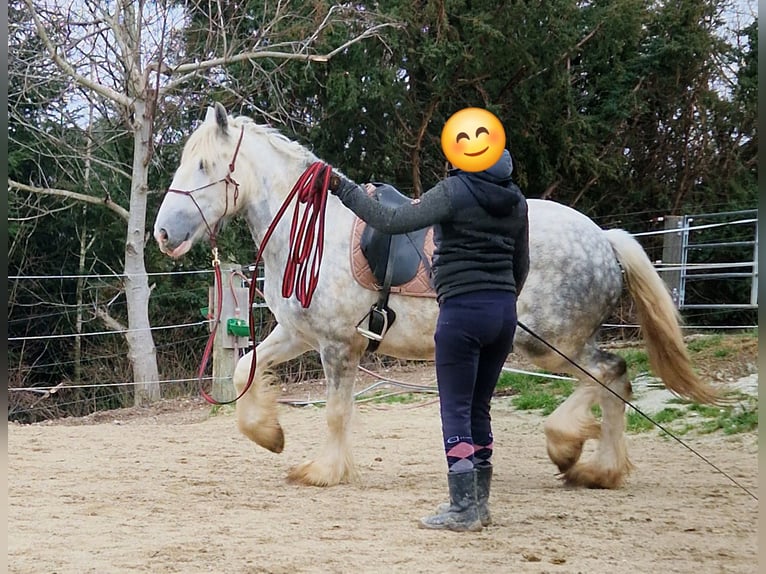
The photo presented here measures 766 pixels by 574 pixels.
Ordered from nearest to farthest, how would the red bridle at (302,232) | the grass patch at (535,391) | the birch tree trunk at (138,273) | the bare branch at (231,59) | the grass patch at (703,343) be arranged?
the red bridle at (302,232) < the grass patch at (535,391) < the grass patch at (703,343) < the bare branch at (231,59) < the birch tree trunk at (138,273)

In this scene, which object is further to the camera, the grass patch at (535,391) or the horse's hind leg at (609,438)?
the grass patch at (535,391)

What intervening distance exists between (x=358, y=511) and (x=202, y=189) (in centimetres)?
193

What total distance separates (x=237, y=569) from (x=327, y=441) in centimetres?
175

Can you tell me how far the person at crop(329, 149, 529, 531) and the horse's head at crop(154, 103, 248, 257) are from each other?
56.1 inches

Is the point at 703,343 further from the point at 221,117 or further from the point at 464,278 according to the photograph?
the point at 464,278

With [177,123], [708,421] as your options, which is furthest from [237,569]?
[177,123]

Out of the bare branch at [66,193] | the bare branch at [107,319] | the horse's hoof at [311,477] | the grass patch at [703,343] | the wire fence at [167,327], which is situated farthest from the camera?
the bare branch at [107,319]

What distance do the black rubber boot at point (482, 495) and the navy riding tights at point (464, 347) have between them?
195mm

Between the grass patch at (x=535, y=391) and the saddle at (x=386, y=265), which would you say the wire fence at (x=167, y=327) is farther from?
the saddle at (x=386, y=265)

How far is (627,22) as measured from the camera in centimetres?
1187

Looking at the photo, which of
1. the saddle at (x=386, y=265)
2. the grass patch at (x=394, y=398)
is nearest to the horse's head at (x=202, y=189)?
the saddle at (x=386, y=265)

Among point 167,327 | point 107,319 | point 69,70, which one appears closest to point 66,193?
point 69,70

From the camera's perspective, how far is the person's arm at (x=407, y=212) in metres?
3.17

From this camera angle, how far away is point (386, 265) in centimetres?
436
